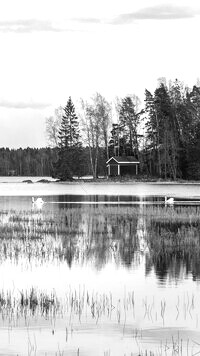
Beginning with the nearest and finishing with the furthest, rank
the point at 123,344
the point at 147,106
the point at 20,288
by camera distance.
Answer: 1. the point at 123,344
2. the point at 20,288
3. the point at 147,106

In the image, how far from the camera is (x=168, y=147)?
9319cm

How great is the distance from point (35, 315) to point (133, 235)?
1321cm

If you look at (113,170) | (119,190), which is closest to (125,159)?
(113,170)

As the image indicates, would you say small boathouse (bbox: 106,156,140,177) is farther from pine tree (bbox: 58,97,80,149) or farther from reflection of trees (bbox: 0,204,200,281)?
reflection of trees (bbox: 0,204,200,281)

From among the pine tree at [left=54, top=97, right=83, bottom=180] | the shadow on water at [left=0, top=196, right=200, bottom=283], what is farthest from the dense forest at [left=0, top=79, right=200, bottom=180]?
the shadow on water at [left=0, top=196, right=200, bottom=283]

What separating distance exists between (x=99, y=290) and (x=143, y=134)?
3684 inches

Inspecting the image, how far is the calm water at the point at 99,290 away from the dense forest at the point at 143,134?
65608 mm

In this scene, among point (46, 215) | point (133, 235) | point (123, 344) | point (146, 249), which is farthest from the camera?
point (46, 215)

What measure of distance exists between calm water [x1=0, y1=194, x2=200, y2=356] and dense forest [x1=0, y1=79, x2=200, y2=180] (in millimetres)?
65608

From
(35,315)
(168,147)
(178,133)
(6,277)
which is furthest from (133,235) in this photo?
(178,133)

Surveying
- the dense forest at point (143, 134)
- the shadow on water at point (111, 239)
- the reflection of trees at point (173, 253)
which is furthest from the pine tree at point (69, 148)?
the reflection of trees at point (173, 253)

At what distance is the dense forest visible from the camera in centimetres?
9431

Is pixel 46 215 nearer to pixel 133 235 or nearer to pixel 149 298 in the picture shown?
pixel 133 235

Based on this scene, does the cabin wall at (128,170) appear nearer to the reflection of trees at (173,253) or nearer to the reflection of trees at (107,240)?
the reflection of trees at (107,240)
